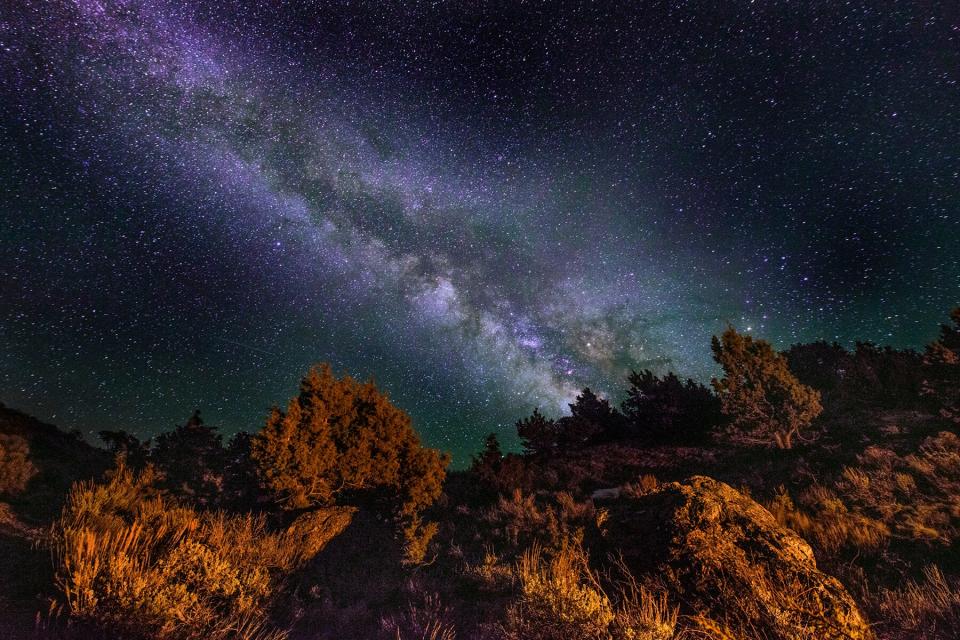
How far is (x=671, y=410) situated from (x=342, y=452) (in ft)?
52.4

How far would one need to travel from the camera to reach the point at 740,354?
1727cm

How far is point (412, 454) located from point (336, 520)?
2.72m

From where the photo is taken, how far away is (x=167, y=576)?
16.4 feet

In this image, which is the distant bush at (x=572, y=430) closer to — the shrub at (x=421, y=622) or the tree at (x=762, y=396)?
the tree at (x=762, y=396)

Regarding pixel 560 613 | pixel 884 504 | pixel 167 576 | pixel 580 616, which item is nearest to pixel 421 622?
pixel 560 613

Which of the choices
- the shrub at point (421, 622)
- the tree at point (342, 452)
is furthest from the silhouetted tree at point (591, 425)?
the shrub at point (421, 622)

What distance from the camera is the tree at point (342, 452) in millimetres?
10234

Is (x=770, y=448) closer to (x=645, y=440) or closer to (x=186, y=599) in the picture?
(x=645, y=440)

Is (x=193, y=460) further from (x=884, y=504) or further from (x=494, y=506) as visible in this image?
(x=884, y=504)

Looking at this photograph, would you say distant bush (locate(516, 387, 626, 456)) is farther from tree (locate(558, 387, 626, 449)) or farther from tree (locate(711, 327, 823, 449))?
tree (locate(711, 327, 823, 449))

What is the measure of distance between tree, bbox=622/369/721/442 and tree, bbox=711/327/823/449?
1618 mm

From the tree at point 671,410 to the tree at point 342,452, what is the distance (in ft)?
40.7

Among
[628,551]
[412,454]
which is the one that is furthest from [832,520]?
[412,454]

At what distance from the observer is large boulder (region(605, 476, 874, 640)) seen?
433 centimetres
